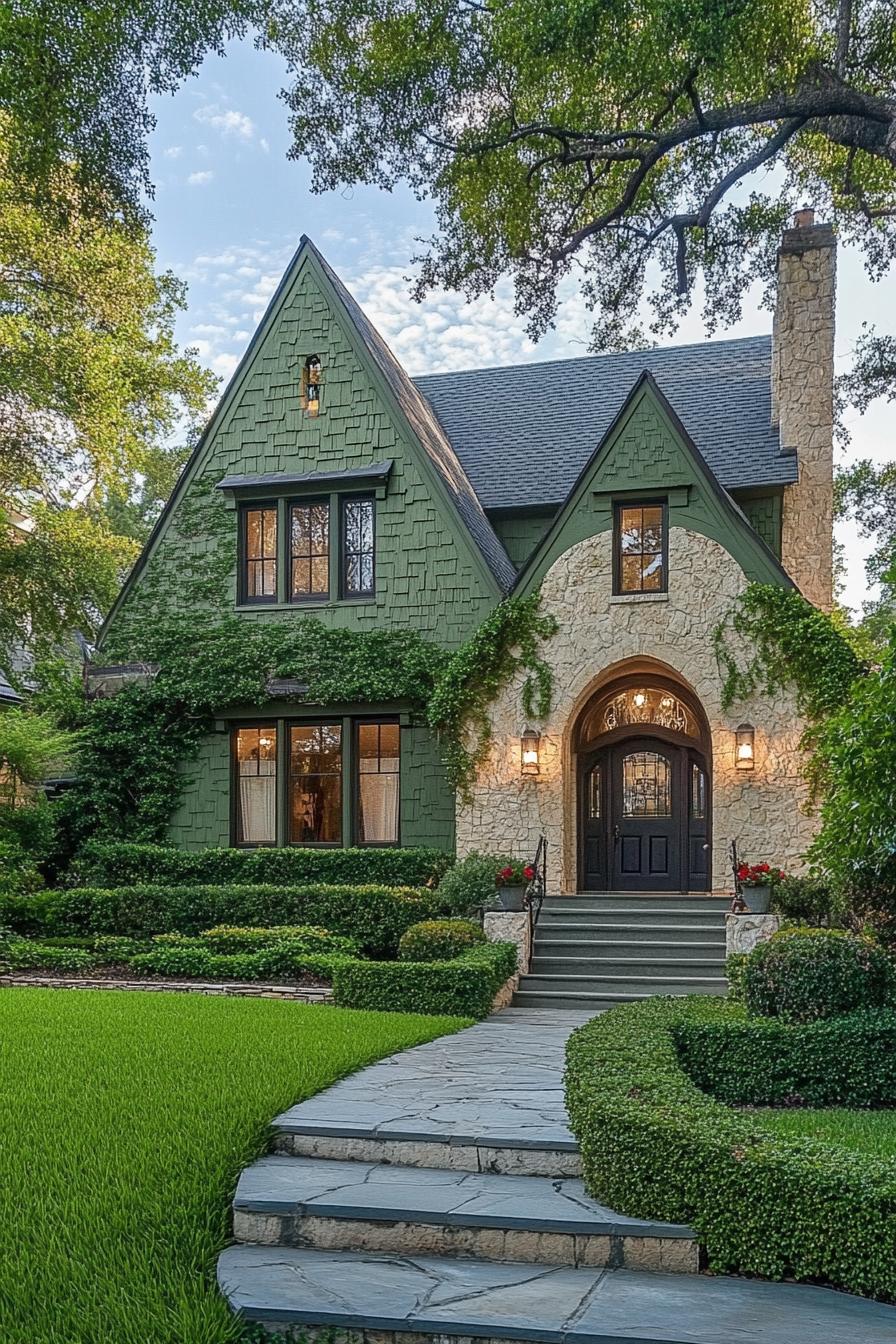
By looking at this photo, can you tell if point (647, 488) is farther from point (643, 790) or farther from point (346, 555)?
point (346, 555)

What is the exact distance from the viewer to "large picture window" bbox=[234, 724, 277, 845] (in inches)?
634

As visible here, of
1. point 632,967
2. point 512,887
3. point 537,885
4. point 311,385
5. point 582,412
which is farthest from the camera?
point 582,412

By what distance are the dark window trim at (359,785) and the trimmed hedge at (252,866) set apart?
52cm

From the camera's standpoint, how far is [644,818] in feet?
50.0

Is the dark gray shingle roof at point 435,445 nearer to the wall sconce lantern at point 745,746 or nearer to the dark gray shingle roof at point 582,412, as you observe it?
the dark gray shingle roof at point 582,412

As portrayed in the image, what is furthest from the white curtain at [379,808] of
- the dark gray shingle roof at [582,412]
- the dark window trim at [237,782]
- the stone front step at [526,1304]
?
the stone front step at [526,1304]

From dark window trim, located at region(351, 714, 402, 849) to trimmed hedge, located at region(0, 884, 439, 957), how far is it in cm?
156

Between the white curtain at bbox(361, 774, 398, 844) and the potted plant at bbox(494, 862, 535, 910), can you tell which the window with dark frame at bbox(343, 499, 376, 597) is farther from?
the potted plant at bbox(494, 862, 535, 910)

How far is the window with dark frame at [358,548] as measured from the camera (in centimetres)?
1620

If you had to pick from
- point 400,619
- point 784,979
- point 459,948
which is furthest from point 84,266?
point 784,979

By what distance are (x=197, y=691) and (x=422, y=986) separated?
694cm

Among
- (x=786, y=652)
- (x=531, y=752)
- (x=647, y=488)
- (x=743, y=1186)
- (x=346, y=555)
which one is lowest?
(x=743, y=1186)

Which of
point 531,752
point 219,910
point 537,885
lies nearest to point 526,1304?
point 537,885

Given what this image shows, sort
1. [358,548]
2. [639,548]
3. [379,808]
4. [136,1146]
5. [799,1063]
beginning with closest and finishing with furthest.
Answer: [136,1146]
[799,1063]
[639,548]
[379,808]
[358,548]
